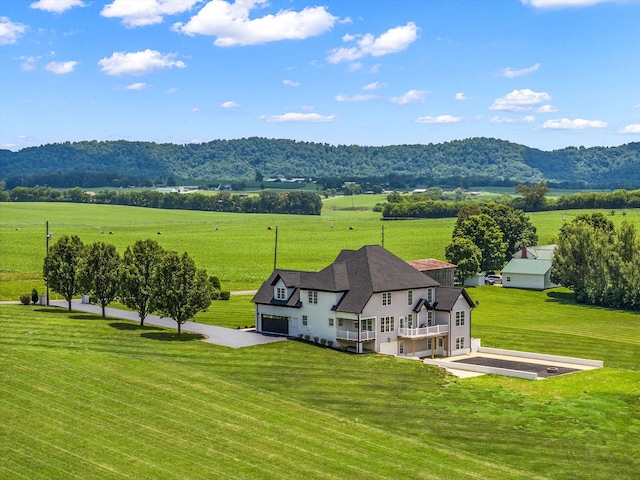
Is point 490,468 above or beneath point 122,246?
beneath

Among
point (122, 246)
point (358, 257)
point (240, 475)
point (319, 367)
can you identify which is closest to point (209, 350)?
point (319, 367)

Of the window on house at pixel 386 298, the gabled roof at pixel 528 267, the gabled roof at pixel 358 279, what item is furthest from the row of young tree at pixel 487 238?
the window on house at pixel 386 298

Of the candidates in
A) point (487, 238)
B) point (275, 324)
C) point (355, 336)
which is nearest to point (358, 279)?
point (355, 336)

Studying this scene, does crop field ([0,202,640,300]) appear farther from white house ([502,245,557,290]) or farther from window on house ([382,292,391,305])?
window on house ([382,292,391,305])

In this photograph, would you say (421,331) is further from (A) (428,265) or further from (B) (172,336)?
(A) (428,265)

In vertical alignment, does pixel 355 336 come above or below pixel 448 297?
below

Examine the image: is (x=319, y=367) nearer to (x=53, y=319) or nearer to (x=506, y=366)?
(x=506, y=366)
